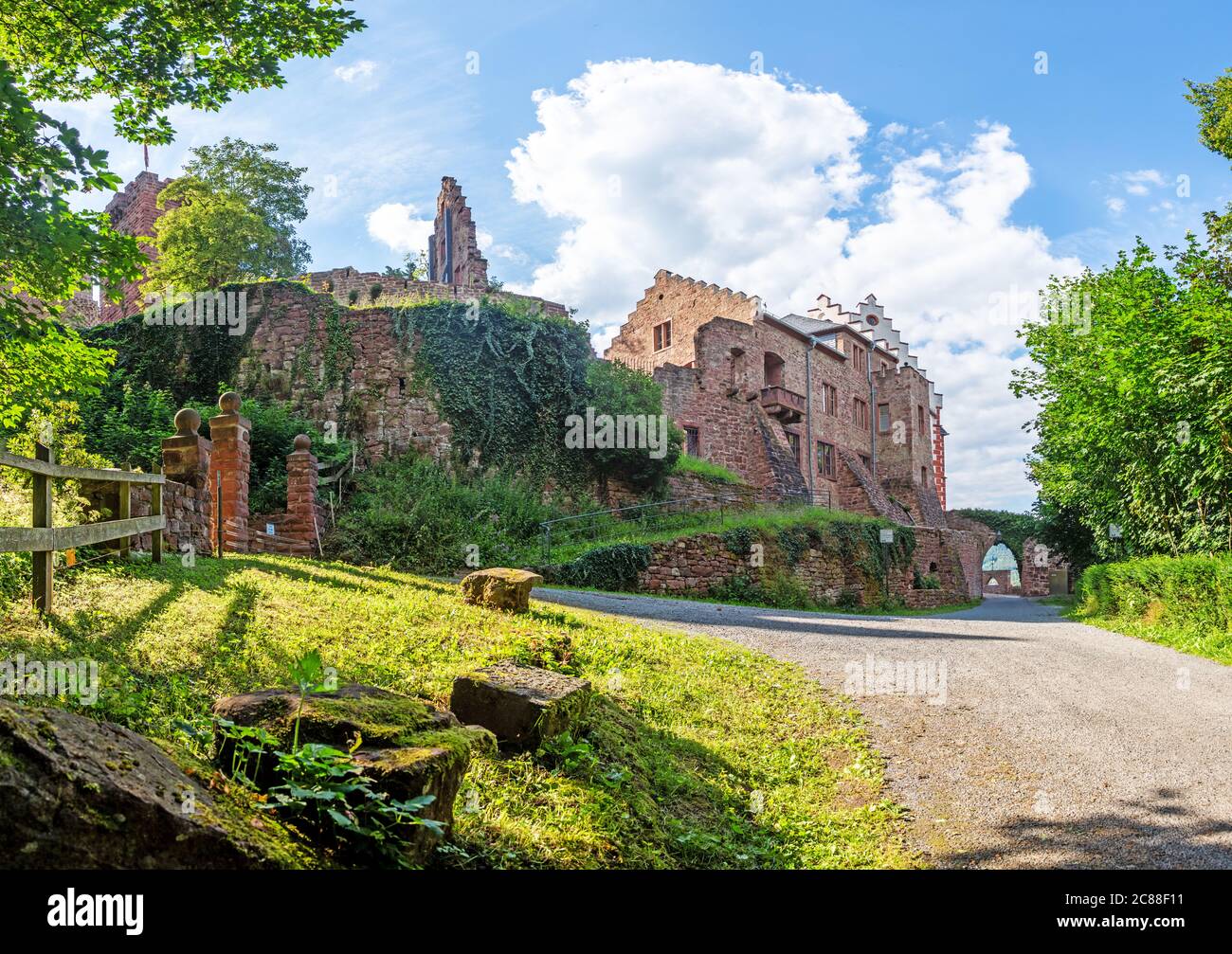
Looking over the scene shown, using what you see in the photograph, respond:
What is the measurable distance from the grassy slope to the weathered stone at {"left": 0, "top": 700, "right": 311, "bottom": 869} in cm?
93

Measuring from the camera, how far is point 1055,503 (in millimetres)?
30750

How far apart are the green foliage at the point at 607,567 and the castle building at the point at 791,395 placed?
11.9m

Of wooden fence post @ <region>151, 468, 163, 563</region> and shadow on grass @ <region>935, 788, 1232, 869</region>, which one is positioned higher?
wooden fence post @ <region>151, 468, 163, 563</region>

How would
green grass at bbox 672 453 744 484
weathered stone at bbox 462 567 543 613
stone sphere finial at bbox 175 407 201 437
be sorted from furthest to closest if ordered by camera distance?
green grass at bbox 672 453 744 484 → stone sphere finial at bbox 175 407 201 437 → weathered stone at bbox 462 567 543 613

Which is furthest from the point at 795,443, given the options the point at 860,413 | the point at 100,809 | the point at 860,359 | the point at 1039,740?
the point at 100,809

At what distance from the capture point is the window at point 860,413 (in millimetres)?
43719

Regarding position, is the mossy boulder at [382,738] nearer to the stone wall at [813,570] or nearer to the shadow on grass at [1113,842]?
the shadow on grass at [1113,842]

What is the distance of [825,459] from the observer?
40.0m

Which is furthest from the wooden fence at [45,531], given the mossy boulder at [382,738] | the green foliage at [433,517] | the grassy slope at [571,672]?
the green foliage at [433,517]

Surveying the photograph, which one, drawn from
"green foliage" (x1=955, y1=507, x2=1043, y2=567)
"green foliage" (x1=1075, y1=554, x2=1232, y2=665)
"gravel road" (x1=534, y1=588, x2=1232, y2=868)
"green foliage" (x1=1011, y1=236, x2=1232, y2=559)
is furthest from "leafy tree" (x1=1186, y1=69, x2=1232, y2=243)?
"green foliage" (x1=955, y1=507, x2=1043, y2=567)

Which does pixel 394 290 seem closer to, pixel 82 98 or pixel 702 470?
pixel 702 470

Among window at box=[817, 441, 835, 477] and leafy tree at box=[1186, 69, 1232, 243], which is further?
window at box=[817, 441, 835, 477]

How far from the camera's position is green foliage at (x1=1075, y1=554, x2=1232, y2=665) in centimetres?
1402

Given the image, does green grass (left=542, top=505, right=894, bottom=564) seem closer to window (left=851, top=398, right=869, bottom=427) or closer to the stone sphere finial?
the stone sphere finial
